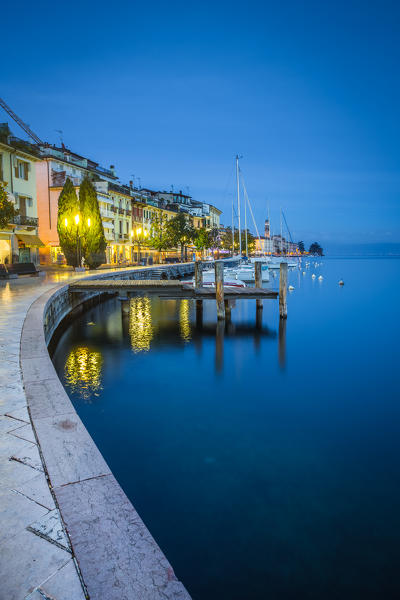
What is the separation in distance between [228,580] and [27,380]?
11.5 feet

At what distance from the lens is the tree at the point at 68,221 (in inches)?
1444

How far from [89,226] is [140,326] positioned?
2094cm

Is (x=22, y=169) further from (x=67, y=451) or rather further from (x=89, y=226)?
(x=67, y=451)

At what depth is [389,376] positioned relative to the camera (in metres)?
12.6

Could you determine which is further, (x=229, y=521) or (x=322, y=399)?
(x=322, y=399)

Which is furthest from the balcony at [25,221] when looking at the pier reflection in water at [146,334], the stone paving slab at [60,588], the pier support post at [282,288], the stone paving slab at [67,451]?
the stone paving slab at [60,588]

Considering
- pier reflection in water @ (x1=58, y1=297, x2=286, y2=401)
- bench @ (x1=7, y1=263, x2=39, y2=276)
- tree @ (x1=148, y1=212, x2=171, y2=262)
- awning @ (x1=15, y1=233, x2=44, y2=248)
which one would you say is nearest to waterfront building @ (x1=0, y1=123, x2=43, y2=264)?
awning @ (x1=15, y1=233, x2=44, y2=248)

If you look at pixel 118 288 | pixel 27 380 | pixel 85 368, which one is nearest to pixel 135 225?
pixel 118 288

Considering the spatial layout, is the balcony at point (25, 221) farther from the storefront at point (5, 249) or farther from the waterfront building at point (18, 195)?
the storefront at point (5, 249)

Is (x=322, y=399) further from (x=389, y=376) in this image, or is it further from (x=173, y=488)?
(x=173, y=488)

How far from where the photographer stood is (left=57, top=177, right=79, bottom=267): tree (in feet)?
120

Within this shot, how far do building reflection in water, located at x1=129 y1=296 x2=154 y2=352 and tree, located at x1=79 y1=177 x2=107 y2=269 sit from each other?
11.4 metres

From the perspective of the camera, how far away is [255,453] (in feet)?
24.1

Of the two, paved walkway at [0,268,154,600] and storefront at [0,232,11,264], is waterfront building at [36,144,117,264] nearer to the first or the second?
storefront at [0,232,11,264]
